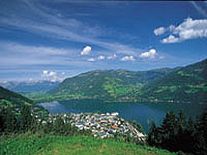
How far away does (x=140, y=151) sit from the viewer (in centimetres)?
1820

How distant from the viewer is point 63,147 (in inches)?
701

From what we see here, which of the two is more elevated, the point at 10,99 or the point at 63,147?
the point at 10,99

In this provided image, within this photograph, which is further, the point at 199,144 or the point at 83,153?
the point at 199,144

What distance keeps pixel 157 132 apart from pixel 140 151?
3498 centimetres

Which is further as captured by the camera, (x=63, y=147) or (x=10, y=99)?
(x=10, y=99)

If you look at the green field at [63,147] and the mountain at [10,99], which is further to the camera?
the mountain at [10,99]

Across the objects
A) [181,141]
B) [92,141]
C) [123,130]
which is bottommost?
[123,130]

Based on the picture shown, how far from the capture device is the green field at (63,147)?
1716cm

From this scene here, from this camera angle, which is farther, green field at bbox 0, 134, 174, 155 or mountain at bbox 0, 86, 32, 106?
mountain at bbox 0, 86, 32, 106

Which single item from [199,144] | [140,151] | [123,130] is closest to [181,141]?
[199,144]

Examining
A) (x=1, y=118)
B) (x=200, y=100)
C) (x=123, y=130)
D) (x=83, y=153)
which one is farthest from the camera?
(x=200, y=100)

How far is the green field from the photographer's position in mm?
17156

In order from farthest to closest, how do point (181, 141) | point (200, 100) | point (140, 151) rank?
1. point (200, 100)
2. point (181, 141)
3. point (140, 151)

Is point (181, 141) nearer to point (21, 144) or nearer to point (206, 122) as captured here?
point (206, 122)
